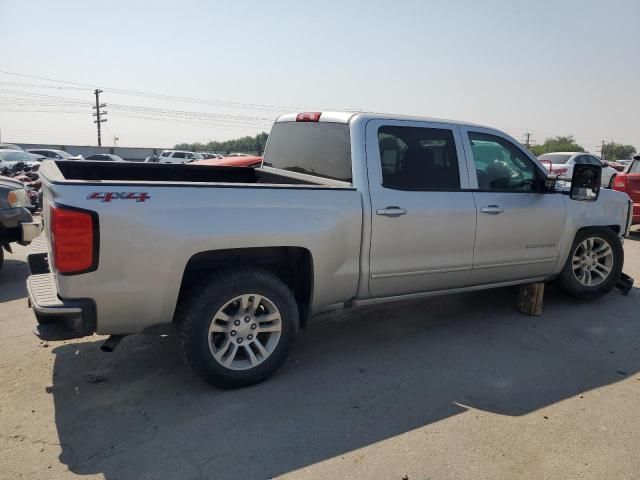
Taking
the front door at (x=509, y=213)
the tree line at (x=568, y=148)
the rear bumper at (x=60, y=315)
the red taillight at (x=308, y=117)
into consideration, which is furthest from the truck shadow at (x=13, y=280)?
the tree line at (x=568, y=148)

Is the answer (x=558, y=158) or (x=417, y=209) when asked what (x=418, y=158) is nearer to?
(x=417, y=209)

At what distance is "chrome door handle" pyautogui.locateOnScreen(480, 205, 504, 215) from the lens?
4.40 metres

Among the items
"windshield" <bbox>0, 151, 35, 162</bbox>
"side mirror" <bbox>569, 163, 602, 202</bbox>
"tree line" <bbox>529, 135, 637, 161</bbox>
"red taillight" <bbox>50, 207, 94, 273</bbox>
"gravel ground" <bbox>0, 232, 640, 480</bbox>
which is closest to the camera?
"gravel ground" <bbox>0, 232, 640, 480</bbox>

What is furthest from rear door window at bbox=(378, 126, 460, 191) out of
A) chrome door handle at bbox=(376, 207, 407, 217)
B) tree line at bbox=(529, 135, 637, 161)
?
tree line at bbox=(529, 135, 637, 161)

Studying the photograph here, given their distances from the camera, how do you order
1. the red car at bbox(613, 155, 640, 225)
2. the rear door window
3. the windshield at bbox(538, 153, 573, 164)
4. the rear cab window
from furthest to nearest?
the windshield at bbox(538, 153, 573, 164)
the red car at bbox(613, 155, 640, 225)
the rear cab window
the rear door window

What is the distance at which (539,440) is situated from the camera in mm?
2977

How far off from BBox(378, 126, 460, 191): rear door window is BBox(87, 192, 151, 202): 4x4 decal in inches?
72.0

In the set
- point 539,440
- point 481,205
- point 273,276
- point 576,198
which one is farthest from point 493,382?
point 576,198

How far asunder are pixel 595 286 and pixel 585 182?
1.28 m

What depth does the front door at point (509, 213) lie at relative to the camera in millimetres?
4465

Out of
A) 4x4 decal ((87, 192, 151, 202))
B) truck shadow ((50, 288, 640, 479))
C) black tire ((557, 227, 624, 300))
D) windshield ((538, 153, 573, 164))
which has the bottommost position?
truck shadow ((50, 288, 640, 479))

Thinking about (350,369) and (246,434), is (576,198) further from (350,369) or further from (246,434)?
(246,434)

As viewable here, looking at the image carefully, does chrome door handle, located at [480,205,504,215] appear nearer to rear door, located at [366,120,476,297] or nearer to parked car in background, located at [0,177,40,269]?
rear door, located at [366,120,476,297]

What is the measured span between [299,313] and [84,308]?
154 cm
